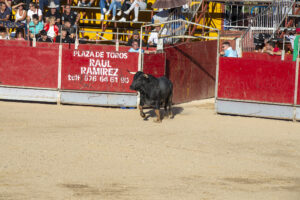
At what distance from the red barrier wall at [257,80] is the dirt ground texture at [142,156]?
70cm

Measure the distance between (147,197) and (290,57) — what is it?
40.9 feet

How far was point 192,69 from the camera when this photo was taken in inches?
794

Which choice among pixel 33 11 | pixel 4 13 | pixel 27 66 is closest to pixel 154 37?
pixel 33 11

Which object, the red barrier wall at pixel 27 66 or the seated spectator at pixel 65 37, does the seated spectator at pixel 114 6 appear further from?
the red barrier wall at pixel 27 66

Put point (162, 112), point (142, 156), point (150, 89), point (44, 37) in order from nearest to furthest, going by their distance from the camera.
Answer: point (142, 156), point (150, 89), point (162, 112), point (44, 37)

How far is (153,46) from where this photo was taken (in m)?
21.6

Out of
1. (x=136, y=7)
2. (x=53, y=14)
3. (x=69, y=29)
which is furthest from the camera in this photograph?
(x=136, y=7)

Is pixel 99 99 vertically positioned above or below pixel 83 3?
below

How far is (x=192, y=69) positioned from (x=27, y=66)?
498 centimetres

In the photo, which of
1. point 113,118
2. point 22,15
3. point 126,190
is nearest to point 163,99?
point 113,118

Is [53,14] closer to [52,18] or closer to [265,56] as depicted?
[52,18]

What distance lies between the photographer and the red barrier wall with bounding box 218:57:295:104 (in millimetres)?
17031

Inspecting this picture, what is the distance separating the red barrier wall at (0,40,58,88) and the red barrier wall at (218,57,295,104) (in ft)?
16.0

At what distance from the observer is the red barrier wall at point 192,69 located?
1900 cm
